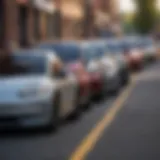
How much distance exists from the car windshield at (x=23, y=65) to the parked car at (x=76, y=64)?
2.92m

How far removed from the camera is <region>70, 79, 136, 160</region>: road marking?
12.6m

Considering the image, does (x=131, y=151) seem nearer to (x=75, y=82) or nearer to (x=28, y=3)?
(x=75, y=82)

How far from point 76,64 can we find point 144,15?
9727 cm

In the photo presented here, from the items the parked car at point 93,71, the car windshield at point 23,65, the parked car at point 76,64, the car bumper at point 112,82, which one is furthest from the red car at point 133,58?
the car windshield at point 23,65

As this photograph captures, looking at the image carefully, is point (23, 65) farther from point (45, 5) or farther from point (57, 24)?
point (57, 24)

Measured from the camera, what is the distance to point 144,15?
385ft

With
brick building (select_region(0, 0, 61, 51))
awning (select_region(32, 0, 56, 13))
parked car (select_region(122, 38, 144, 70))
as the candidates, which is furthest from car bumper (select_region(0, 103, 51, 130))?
awning (select_region(32, 0, 56, 13))

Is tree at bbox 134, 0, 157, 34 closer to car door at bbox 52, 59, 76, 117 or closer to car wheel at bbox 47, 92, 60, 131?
car door at bbox 52, 59, 76, 117

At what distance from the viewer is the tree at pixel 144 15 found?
116375 mm

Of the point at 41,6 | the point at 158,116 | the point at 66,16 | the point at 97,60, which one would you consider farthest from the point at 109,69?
the point at 66,16

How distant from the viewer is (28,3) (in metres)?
41.4

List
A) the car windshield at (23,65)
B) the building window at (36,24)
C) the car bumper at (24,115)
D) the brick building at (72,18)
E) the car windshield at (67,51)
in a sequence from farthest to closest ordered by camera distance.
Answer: the brick building at (72,18) → the building window at (36,24) → the car windshield at (67,51) → the car windshield at (23,65) → the car bumper at (24,115)

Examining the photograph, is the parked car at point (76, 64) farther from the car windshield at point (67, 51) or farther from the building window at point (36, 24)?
the building window at point (36, 24)

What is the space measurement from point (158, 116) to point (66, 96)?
110 inches
